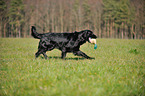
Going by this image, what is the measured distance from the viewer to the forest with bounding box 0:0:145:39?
50.7 metres

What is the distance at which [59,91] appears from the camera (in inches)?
99.1

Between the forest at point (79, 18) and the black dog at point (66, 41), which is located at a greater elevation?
the forest at point (79, 18)

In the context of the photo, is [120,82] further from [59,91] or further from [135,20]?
[135,20]

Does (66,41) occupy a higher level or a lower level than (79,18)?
lower

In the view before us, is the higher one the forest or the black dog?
the forest

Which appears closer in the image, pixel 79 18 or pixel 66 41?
pixel 66 41

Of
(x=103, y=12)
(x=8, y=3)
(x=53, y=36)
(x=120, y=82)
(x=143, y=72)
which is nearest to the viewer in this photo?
(x=120, y=82)

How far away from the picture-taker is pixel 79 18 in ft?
186

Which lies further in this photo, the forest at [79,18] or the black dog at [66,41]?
the forest at [79,18]

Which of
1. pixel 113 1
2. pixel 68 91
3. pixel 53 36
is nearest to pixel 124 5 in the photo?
pixel 113 1

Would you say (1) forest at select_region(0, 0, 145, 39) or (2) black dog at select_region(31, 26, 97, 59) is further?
(1) forest at select_region(0, 0, 145, 39)

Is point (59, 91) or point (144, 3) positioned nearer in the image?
point (59, 91)

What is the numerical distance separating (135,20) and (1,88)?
5523 cm

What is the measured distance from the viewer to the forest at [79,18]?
50.7 m
